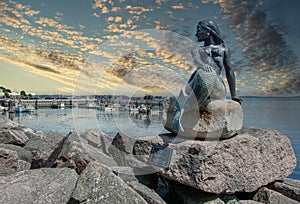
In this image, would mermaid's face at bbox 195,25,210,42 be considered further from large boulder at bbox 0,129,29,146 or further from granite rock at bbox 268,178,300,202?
large boulder at bbox 0,129,29,146

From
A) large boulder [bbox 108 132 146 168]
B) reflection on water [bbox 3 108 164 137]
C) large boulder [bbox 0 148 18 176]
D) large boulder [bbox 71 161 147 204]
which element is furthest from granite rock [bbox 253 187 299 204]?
large boulder [bbox 0 148 18 176]

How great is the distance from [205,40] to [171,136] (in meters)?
2.24

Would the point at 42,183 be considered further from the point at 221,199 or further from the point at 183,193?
the point at 221,199

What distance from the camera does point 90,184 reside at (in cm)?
351

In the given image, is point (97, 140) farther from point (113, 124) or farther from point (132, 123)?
point (113, 124)

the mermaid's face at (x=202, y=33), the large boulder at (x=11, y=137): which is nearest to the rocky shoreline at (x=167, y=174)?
the large boulder at (x=11, y=137)

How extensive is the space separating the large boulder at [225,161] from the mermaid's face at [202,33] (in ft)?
7.31

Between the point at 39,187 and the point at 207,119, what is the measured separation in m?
3.19

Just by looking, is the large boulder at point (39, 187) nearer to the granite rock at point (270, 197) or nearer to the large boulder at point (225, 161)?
the large boulder at point (225, 161)

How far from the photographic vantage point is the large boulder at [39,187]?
11.6ft

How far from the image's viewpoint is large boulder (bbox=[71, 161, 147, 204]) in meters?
3.38

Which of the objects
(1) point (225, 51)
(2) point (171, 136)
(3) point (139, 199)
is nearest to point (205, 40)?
(1) point (225, 51)

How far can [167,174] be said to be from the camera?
4691mm

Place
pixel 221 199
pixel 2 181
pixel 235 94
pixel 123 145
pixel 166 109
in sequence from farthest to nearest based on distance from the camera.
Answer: pixel 123 145 → pixel 235 94 → pixel 166 109 → pixel 221 199 → pixel 2 181
